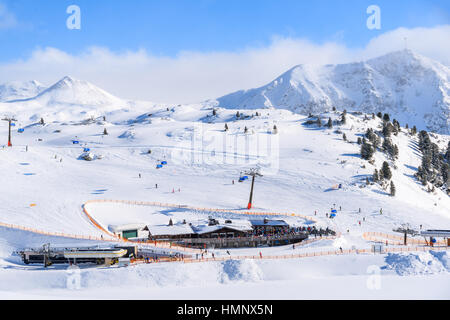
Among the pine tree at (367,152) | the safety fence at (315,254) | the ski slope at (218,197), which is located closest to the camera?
the ski slope at (218,197)

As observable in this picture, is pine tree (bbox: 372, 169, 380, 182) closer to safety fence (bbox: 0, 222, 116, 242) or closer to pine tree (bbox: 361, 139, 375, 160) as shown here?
pine tree (bbox: 361, 139, 375, 160)

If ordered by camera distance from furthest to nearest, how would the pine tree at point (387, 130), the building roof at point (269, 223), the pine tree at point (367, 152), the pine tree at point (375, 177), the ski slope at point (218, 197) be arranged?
the pine tree at point (387, 130) < the pine tree at point (367, 152) < the pine tree at point (375, 177) < the building roof at point (269, 223) < the ski slope at point (218, 197)

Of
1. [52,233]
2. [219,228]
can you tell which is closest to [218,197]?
[219,228]

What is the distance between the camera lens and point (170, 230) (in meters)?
41.8

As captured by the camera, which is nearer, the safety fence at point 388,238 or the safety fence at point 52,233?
the safety fence at point 52,233

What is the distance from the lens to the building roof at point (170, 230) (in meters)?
40.7

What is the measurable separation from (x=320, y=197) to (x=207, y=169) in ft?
78.4

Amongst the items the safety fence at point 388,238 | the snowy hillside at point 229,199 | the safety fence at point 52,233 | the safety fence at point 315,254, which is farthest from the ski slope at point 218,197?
the safety fence at point 388,238

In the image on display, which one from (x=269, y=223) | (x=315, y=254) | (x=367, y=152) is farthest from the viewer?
(x=367, y=152)

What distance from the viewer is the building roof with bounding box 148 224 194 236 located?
40.7 meters

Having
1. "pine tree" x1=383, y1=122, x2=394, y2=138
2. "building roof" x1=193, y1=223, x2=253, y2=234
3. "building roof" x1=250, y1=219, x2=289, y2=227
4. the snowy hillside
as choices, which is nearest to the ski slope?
the snowy hillside

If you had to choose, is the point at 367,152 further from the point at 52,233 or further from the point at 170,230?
the point at 52,233

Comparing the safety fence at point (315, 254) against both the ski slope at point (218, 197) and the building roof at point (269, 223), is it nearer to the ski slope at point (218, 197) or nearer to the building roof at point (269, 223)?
the ski slope at point (218, 197)
